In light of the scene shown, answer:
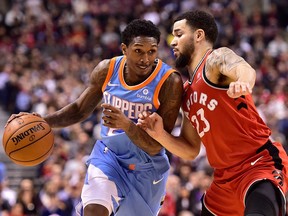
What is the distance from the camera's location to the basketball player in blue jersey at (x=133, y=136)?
5.55 metres

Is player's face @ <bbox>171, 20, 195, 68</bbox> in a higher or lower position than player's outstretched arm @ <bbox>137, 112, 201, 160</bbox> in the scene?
higher

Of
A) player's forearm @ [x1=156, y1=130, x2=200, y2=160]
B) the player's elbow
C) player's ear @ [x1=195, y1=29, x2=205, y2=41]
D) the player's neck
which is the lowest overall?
the player's elbow

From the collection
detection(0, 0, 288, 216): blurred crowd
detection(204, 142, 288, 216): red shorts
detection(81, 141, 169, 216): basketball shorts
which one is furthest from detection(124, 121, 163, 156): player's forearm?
detection(0, 0, 288, 216): blurred crowd

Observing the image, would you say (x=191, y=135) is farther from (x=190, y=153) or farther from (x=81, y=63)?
(x=81, y=63)

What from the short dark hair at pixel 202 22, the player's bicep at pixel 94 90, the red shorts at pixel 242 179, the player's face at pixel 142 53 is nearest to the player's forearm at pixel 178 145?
the red shorts at pixel 242 179

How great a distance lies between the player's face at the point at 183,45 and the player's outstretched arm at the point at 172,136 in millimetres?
519

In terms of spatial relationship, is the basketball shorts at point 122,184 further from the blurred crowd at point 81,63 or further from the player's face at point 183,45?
the blurred crowd at point 81,63

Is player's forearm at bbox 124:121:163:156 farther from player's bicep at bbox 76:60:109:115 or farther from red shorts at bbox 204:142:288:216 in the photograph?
player's bicep at bbox 76:60:109:115

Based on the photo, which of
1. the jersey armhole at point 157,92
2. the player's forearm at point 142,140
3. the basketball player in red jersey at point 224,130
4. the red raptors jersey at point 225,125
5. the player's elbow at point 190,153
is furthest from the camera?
the player's elbow at point 190,153

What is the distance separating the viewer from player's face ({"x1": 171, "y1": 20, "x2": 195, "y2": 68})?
18.4ft

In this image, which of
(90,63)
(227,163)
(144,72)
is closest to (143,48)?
(144,72)

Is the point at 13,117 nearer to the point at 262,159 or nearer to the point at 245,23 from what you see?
the point at 262,159

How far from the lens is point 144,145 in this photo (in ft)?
18.2

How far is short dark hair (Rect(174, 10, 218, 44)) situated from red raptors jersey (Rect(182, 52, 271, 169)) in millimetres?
414
